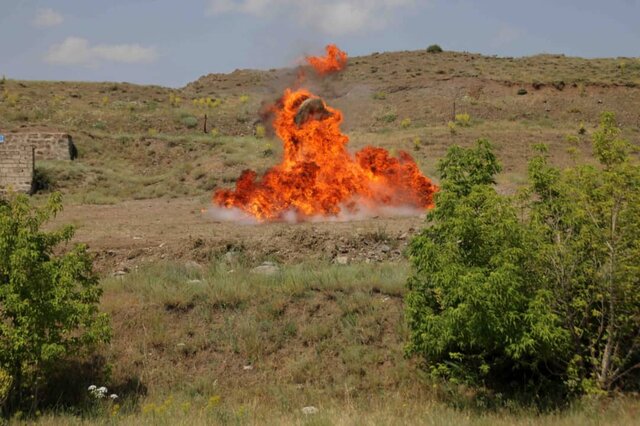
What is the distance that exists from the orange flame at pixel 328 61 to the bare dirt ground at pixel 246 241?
814cm

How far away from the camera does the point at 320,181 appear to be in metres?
21.6

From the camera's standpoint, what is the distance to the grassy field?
893 centimetres

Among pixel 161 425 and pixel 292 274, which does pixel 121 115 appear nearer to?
pixel 292 274

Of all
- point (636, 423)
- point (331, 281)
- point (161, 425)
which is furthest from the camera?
point (331, 281)

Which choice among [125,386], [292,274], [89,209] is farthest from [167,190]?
[125,386]

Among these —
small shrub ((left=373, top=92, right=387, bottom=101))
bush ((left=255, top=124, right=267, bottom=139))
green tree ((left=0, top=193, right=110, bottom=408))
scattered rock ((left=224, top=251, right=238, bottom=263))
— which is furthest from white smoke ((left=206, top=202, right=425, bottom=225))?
small shrub ((left=373, top=92, right=387, bottom=101))

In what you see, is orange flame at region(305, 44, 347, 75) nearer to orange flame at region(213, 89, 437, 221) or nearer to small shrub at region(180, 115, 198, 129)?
orange flame at region(213, 89, 437, 221)

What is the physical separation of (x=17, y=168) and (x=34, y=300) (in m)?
20.8

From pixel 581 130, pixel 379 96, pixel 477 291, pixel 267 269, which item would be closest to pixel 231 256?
A: pixel 267 269

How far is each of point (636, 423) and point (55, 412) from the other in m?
7.86

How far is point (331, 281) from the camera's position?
1305cm

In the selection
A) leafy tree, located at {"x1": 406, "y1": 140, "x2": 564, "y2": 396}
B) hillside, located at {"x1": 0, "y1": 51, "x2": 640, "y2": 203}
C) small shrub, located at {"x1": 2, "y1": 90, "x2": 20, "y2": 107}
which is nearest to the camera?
leafy tree, located at {"x1": 406, "y1": 140, "x2": 564, "y2": 396}

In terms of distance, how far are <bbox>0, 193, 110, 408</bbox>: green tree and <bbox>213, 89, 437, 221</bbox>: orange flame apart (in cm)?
1148

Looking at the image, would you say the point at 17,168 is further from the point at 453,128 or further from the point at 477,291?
the point at 453,128
